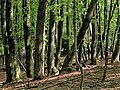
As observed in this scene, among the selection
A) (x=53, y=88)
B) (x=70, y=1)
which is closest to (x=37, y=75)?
(x=53, y=88)

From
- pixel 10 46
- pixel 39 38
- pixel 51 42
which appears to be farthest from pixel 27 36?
pixel 39 38

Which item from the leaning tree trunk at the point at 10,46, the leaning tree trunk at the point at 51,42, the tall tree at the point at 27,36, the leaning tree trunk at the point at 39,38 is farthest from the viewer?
the tall tree at the point at 27,36

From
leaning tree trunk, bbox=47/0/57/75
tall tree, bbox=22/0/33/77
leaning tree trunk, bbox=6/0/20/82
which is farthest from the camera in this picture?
tall tree, bbox=22/0/33/77

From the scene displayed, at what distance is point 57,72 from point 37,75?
300cm

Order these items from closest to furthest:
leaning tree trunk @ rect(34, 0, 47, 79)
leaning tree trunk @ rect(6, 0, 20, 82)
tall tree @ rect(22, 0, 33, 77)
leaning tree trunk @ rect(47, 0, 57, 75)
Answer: leaning tree trunk @ rect(34, 0, 47, 79) → leaning tree trunk @ rect(6, 0, 20, 82) → leaning tree trunk @ rect(47, 0, 57, 75) → tall tree @ rect(22, 0, 33, 77)

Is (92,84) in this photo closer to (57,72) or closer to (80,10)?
(57,72)

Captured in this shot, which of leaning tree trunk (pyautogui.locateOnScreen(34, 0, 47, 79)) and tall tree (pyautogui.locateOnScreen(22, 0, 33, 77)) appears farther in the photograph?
tall tree (pyautogui.locateOnScreen(22, 0, 33, 77))

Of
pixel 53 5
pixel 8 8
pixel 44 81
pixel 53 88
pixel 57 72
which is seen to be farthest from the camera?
pixel 57 72

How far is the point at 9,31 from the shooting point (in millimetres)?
16156

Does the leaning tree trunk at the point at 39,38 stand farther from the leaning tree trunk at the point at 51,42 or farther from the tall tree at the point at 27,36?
the tall tree at the point at 27,36

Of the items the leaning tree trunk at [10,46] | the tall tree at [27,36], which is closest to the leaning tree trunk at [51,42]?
the tall tree at [27,36]

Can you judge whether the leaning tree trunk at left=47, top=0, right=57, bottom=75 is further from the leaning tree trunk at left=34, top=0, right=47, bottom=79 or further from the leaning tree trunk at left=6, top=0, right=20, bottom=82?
the leaning tree trunk at left=34, top=0, right=47, bottom=79

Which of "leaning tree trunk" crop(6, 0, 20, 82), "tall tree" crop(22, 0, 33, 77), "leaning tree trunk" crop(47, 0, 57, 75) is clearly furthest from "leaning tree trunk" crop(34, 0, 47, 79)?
"tall tree" crop(22, 0, 33, 77)

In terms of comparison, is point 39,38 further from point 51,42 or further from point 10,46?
point 51,42
